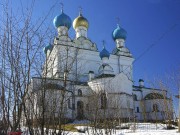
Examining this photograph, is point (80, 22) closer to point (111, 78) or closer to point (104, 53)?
point (104, 53)

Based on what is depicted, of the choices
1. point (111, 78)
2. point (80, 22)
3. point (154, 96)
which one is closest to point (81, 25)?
point (80, 22)

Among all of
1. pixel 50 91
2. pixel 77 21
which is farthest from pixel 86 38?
pixel 50 91

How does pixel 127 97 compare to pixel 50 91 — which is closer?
pixel 50 91

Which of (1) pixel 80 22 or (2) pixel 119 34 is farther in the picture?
(2) pixel 119 34

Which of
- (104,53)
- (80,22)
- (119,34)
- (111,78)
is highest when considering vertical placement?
(80,22)

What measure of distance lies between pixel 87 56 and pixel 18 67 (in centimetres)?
3035

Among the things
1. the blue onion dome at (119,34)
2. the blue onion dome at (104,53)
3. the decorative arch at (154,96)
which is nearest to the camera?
the decorative arch at (154,96)

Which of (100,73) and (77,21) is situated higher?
(77,21)

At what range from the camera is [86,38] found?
122 ft

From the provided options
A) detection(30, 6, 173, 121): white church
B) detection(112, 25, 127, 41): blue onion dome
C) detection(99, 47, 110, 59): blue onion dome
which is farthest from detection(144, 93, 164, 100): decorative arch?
detection(112, 25, 127, 41): blue onion dome

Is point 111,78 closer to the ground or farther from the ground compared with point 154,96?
farther from the ground

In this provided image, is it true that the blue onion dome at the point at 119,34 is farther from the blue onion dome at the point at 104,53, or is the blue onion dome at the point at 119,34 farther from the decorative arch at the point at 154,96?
the decorative arch at the point at 154,96

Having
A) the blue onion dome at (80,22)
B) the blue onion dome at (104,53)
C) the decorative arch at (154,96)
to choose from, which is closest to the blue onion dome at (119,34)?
the blue onion dome at (104,53)

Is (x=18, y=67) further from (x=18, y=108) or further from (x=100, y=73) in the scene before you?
(x=100, y=73)
